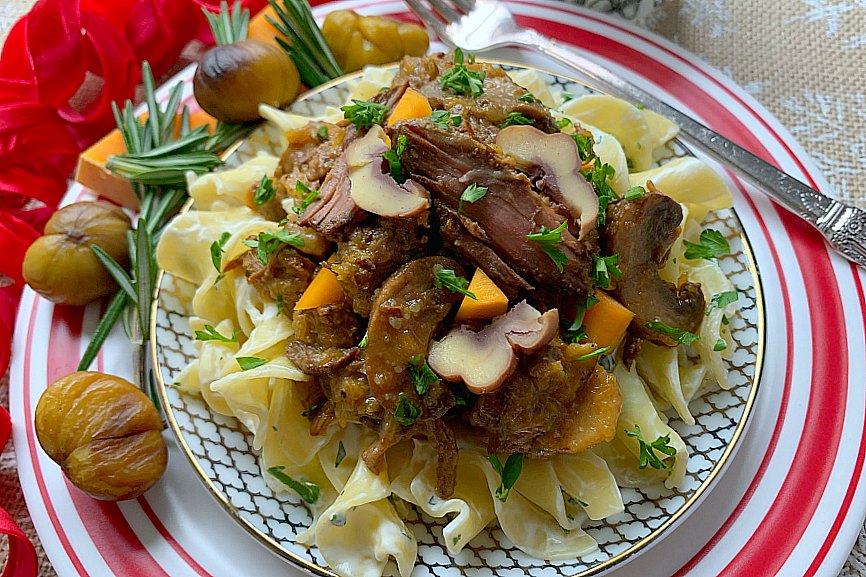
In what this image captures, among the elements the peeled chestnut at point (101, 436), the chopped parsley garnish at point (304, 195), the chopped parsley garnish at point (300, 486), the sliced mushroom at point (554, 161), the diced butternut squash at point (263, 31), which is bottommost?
the peeled chestnut at point (101, 436)

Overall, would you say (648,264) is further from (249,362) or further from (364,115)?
(249,362)

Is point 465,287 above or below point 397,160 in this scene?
below

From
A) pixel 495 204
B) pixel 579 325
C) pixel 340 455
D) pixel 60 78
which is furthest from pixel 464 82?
pixel 60 78

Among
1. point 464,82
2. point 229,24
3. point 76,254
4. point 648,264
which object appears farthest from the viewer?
point 229,24

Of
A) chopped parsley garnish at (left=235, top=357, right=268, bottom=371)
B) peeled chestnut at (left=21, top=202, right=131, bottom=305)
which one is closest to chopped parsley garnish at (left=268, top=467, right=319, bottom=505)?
chopped parsley garnish at (left=235, top=357, right=268, bottom=371)

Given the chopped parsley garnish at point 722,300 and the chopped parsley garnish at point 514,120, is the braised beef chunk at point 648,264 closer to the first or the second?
the chopped parsley garnish at point 722,300

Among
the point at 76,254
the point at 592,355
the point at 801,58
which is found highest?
the point at 801,58

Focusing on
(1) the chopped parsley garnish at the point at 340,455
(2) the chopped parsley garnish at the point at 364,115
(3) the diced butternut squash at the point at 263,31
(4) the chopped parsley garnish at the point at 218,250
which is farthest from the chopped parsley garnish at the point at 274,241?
(3) the diced butternut squash at the point at 263,31
